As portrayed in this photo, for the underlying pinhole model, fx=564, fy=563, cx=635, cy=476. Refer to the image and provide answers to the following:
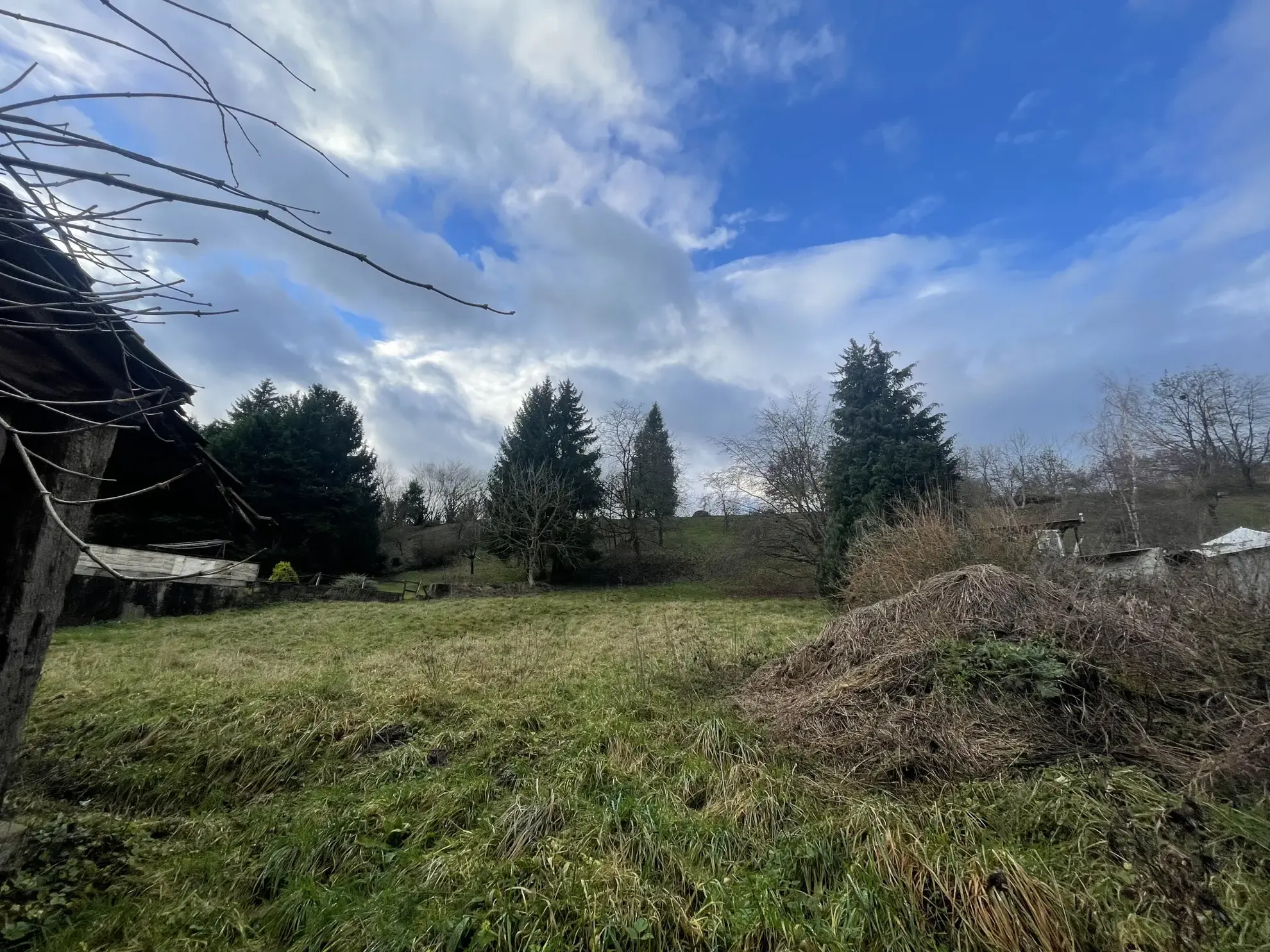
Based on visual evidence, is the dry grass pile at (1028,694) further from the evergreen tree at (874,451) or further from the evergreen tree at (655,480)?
the evergreen tree at (655,480)

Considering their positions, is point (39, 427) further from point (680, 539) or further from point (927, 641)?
point (680, 539)

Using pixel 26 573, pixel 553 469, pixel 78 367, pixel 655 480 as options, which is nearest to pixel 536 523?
pixel 553 469

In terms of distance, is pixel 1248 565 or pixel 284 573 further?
pixel 284 573

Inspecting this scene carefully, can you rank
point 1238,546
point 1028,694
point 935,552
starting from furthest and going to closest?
point 935,552 → point 1238,546 → point 1028,694

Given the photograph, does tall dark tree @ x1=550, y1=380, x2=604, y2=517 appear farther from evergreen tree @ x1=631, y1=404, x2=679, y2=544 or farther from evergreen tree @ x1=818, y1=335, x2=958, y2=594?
evergreen tree @ x1=818, y1=335, x2=958, y2=594

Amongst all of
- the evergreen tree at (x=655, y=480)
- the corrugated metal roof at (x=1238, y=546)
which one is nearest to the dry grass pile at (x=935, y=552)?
the corrugated metal roof at (x=1238, y=546)

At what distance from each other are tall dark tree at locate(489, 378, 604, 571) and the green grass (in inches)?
783

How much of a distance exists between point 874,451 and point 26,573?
19.2 metres

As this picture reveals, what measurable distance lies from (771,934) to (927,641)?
11.2 ft

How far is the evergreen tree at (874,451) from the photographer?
56.7 ft

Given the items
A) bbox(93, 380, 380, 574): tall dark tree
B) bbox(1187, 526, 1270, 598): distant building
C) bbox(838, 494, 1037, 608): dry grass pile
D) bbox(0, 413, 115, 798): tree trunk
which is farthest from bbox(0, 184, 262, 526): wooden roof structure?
bbox(93, 380, 380, 574): tall dark tree

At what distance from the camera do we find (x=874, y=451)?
1861 cm

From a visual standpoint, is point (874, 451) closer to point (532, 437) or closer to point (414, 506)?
point (532, 437)

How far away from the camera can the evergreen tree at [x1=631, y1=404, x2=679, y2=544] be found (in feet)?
99.5
